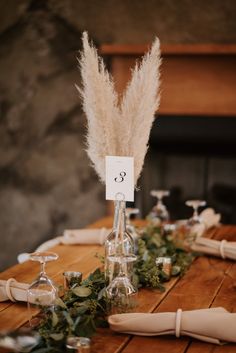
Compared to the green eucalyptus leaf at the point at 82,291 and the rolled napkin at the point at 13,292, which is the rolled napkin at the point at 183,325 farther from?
the rolled napkin at the point at 13,292

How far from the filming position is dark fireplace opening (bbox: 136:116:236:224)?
4.12 metres

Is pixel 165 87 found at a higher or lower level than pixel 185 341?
higher

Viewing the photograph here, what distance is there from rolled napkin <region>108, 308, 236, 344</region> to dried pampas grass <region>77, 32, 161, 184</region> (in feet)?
1.61

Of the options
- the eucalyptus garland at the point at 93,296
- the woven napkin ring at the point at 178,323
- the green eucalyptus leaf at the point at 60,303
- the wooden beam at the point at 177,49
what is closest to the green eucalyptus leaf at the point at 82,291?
the eucalyptus garland at the point at 93,296

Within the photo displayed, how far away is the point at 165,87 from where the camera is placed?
4129mm

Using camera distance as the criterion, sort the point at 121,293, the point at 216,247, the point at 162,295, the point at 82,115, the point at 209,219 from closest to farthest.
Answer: the point at 121,293 → the point at 162,295 → the point at 216,247 → the point at 209,219 → the point at 82,115

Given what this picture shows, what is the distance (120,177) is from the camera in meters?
1.86

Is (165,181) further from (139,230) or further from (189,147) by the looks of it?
(139,230)

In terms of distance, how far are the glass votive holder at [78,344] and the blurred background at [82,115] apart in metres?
2.83

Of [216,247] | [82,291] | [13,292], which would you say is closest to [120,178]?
[82,291]

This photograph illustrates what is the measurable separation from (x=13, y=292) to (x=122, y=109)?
2.04ft

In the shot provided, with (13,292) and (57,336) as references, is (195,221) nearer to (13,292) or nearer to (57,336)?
(13,292)

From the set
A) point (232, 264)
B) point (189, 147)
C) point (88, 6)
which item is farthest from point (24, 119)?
point (232, 264)

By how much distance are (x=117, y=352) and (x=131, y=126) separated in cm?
67
